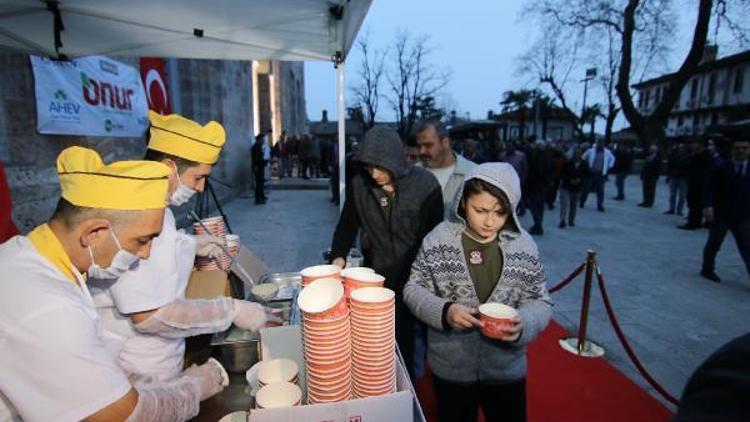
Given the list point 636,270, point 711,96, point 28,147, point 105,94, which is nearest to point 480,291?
point 28,147

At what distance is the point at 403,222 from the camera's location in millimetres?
2453

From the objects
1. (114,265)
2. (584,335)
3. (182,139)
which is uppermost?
(182,139)

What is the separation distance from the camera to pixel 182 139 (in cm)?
200

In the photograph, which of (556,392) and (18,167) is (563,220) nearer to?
(556,392)

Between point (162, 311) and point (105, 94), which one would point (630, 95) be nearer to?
point (105, 94)

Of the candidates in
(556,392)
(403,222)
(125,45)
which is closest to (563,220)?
(556,392)

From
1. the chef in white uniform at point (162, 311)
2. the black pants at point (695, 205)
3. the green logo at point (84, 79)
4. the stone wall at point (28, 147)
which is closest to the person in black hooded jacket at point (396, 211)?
the chef in white uniform at point (162, 311)

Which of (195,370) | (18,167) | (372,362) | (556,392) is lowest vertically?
(556,392)

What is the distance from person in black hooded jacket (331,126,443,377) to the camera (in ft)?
7.72

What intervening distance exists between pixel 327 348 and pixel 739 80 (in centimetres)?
5445

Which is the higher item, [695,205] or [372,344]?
[372,344]

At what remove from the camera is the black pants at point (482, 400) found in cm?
180

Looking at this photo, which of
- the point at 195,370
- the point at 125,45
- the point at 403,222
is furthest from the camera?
the point at 125,45

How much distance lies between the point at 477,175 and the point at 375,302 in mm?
830
